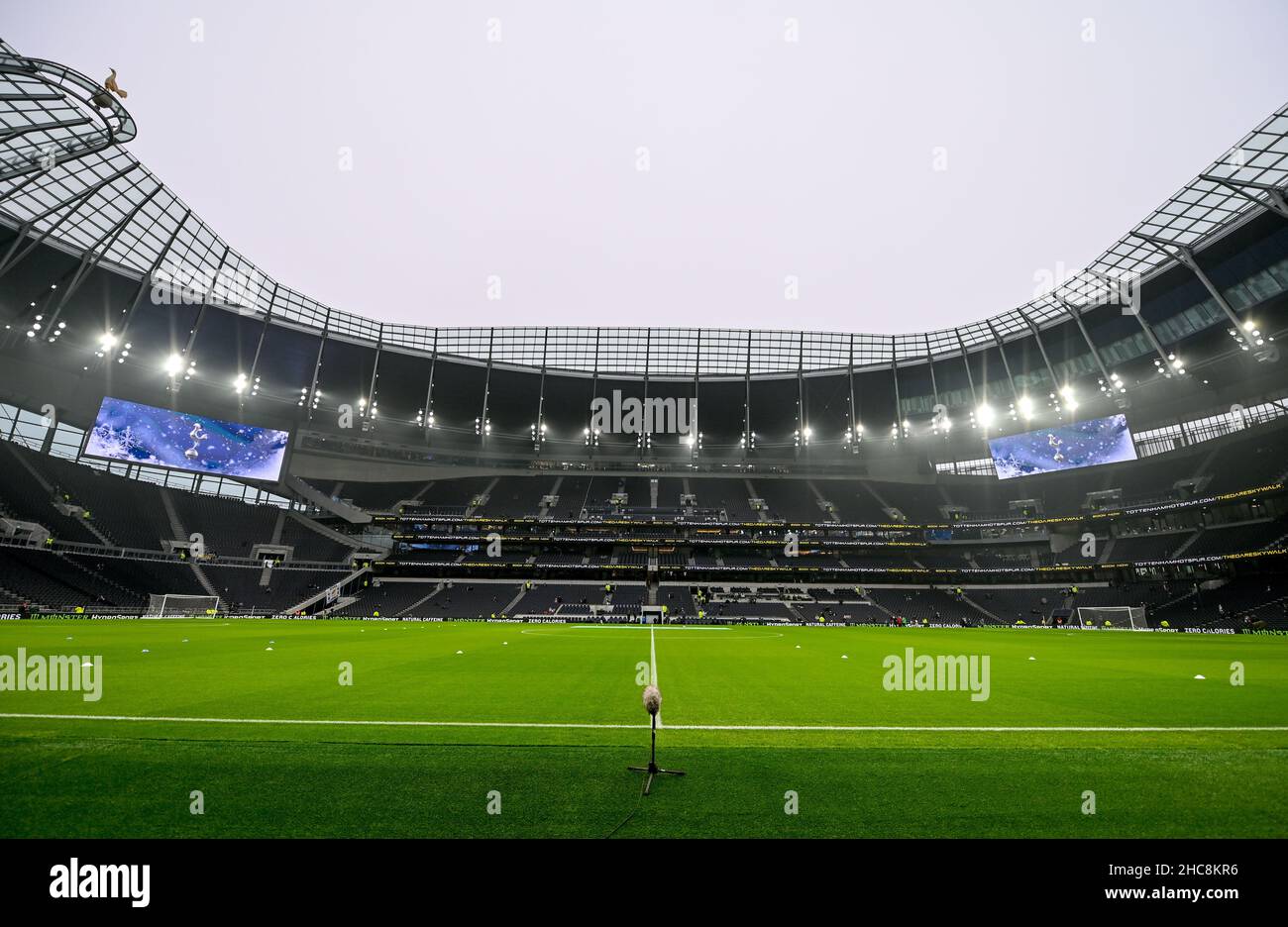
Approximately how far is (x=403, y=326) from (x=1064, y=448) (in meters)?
74.5

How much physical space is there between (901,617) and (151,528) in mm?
64729

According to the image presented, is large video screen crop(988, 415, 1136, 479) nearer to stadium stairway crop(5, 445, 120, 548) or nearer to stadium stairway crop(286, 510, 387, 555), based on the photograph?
stadium stairway crop(286, 510, 387, 555)

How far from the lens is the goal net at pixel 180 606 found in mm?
38469

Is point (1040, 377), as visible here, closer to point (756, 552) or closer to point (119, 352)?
point (756, 552)

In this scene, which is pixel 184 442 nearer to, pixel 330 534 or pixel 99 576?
pixel 330 534

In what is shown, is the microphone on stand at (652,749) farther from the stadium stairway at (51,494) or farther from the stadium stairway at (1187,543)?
the stadium stairway at (1187,543)

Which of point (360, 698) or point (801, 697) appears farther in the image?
point (801, 697)

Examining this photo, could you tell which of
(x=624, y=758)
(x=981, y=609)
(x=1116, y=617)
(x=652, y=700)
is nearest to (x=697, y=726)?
(x=624, y=758)

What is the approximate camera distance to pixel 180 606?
3997cm

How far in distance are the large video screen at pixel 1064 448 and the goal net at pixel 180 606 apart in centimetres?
7690

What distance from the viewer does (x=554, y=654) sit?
16.4m
